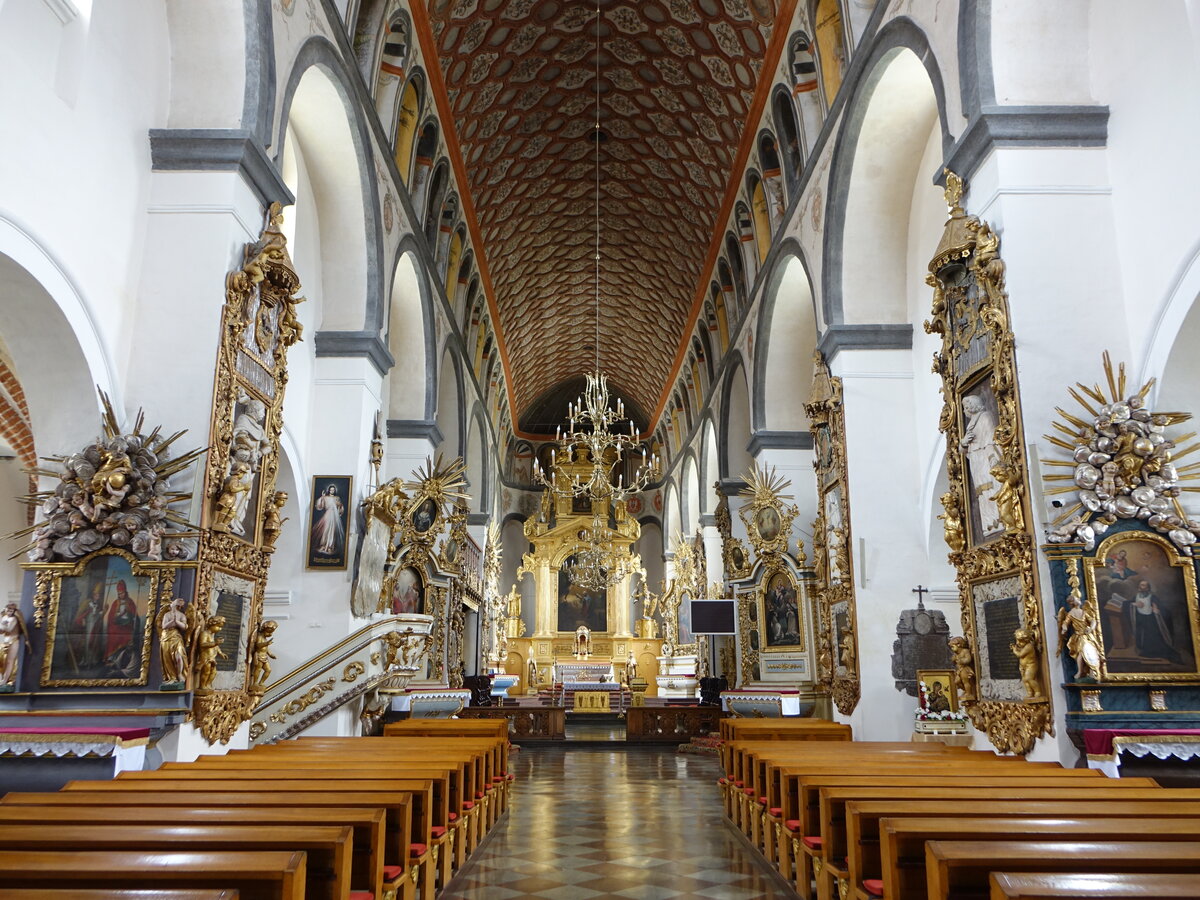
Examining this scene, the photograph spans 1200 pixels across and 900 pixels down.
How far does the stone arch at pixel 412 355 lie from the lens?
13664mm

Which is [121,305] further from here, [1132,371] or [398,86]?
[1132,371]

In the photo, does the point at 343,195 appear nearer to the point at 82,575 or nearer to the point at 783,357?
the point at 82,575

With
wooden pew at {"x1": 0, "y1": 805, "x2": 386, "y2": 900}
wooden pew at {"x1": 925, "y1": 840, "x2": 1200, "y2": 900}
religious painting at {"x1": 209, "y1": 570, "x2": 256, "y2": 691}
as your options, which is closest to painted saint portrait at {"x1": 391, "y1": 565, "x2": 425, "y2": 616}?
religious painting at {"x1": 209, "y1": 570, "x2": 256, "y2": 691}

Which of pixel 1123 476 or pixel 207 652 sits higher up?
pixel 1123 476

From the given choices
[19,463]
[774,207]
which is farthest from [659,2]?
[19,463]

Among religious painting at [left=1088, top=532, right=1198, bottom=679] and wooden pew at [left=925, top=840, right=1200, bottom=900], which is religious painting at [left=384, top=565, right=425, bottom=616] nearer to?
religious painting at [left=1088, top=532, right=1198, bottom=679]

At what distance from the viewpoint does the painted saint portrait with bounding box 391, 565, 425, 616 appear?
38.9ft

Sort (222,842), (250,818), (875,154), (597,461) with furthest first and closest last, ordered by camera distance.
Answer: (597,461)
(875,154)
(250,818)
(222,842)

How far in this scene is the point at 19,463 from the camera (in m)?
11.7

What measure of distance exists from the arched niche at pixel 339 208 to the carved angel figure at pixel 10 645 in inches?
220

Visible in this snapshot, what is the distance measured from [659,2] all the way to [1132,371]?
10071 millimetres

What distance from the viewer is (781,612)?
13.8m

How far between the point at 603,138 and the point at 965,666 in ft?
45.8

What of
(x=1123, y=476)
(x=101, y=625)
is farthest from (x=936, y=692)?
(x=101, y=625)
